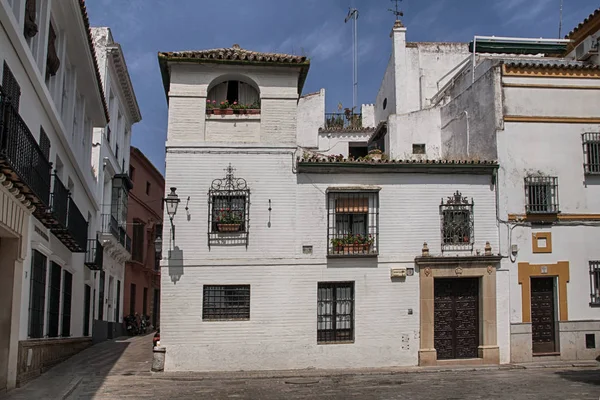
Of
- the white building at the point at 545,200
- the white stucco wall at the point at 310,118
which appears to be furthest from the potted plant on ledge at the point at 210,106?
the white stucco wall at the point at 310,118

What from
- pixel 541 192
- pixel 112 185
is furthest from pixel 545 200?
pixel 112 185

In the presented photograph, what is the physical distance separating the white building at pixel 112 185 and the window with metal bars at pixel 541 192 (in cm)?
1417

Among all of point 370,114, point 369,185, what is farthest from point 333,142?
point 369,185

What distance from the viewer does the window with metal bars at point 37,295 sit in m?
14.2

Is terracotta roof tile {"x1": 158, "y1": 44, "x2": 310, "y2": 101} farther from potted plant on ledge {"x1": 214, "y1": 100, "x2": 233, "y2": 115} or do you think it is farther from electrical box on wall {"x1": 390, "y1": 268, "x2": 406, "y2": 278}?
electrical box on wall {"x1": 390, "y1": 268, "x2": 406, "y2": 278}

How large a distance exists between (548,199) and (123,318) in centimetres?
2072

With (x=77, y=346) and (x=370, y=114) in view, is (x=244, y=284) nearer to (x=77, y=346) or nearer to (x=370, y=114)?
(x=77, y=346)

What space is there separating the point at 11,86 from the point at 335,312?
931 cm

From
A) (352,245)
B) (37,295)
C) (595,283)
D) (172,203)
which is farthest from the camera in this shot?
(595,283)

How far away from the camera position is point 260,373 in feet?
53.0

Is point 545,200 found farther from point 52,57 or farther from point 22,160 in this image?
point 22,160

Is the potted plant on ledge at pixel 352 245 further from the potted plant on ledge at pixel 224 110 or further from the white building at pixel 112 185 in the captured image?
the white building at pixel 112 185

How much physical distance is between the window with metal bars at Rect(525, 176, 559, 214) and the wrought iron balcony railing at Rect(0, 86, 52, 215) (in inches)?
465

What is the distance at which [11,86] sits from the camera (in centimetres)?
1177
